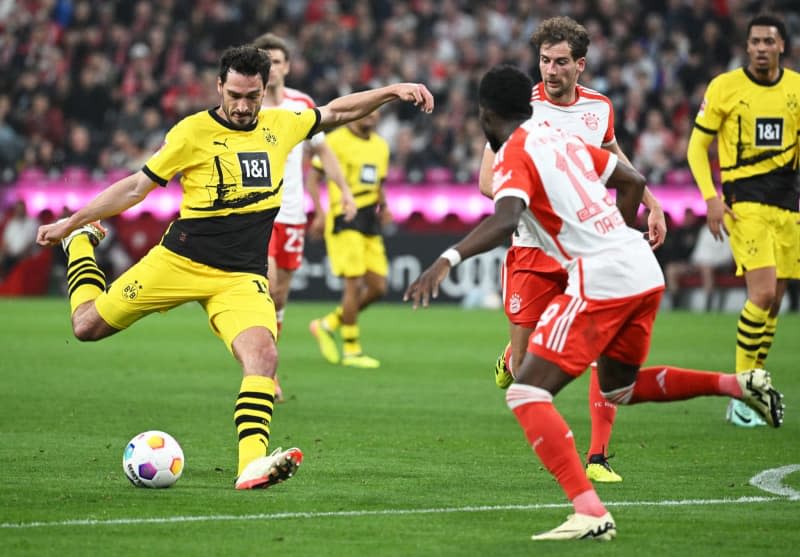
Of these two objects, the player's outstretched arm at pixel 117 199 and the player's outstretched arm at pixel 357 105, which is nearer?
the player's outstretched arm at pixel 117 199

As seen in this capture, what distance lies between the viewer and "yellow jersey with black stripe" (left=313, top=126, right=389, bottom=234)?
15.8 meters

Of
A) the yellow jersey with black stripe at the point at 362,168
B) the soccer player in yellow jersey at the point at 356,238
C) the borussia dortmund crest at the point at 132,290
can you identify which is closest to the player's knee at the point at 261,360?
the borussia dortmund crest at the point at 132,290

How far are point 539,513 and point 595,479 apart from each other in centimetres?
109

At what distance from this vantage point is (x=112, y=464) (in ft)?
27.9

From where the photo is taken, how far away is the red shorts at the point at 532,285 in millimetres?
8469

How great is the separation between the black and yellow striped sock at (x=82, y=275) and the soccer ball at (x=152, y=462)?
1352 mm

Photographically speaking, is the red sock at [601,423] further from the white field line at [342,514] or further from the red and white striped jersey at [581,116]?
the red and white striped jersey at [581,116]

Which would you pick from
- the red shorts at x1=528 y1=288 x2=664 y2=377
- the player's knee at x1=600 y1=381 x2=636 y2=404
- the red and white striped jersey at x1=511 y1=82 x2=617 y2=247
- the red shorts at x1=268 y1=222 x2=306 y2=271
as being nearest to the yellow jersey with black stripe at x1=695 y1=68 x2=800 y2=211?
the red and white striped jersey at x1=511 y1=82 x2=617 y2=247

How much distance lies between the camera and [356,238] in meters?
15.6

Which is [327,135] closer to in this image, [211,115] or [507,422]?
[507,422]

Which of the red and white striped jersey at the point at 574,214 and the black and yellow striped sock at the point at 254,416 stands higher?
the red and white striped jersey at the point at 574,214

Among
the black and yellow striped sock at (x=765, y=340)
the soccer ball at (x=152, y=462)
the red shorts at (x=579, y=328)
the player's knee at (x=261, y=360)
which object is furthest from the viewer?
the black and yellow striped sock at (x=765, y=340)

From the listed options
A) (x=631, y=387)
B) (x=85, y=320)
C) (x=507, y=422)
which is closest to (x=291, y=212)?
(x=507, y=422)

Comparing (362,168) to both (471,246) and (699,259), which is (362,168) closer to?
(699,259)
